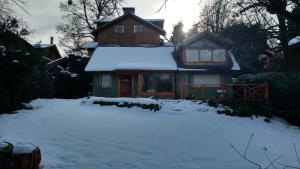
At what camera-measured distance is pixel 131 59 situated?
26.3 meters

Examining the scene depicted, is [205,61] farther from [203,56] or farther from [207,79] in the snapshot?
[207,79]

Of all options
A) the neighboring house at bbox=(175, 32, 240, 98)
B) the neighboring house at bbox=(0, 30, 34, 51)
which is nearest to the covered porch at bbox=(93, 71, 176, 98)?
the neighboring house at bbox=(175, 32, 240, 98)

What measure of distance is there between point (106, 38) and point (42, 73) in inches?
429

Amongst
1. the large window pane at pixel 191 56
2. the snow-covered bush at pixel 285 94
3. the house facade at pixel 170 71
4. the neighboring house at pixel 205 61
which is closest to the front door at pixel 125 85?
Answer: the house facade at pixel 170 71

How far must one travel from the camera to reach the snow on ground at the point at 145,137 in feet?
27.1

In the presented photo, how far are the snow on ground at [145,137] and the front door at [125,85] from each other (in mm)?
8227

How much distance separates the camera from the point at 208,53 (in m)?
25.8

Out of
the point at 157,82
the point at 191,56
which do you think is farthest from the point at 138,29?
the point at 157,82

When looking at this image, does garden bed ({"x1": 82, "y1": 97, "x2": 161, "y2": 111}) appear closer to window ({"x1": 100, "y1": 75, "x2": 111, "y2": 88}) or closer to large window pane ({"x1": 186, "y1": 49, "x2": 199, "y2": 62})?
window ({"x1": 100, "y1": 75, "x2": 111, "y2": 88})

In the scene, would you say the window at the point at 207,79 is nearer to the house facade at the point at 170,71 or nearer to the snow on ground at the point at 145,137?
the house facade at the point at 170,71

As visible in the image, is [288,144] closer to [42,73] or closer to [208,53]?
[208,53]

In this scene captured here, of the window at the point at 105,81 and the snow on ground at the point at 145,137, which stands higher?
the window at the point at 105,81

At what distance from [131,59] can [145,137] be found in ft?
51.8

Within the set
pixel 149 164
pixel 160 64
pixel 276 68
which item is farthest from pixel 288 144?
pixel 160 64
